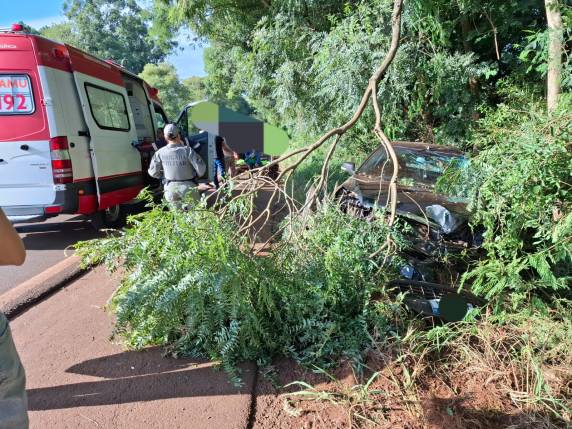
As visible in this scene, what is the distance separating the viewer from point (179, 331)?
3.09 m

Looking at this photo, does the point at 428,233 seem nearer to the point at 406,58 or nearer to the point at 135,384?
the point at 135,384

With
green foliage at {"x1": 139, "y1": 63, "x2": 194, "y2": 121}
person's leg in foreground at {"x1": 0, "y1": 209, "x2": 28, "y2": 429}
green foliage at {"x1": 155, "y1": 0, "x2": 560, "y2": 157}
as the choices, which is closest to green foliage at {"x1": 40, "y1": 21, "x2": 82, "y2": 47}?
green foliage at {"x1": 139, "y1": 63, "x2": 194, "y2": 121}

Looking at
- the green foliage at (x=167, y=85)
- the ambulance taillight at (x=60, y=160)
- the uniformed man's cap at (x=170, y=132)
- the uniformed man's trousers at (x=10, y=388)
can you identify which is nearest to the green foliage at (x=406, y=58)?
the uniformed man's cap at (x=170, y=132)

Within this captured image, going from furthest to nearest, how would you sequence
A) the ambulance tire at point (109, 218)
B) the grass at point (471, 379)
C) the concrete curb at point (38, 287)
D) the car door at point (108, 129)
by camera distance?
1. the ambulance tire at point (109, 218)
2. the car door at point (108, 129)
3. the concrete curb at point (38, 287)
4. the grass at point (471, 379)

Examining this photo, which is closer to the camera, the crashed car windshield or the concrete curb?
the concrete curb

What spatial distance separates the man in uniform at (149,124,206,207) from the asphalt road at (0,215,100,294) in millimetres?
1365

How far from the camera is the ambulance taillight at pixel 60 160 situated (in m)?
5.22

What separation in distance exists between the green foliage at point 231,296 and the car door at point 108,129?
3049mm

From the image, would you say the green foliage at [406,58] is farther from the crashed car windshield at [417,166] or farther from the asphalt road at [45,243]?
the asphalt road at [45,243]

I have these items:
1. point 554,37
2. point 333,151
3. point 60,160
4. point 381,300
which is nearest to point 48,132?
point 60,160

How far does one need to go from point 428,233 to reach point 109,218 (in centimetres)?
504

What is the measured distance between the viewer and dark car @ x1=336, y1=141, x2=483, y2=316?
326cm

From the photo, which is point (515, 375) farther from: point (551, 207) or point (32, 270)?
point (32, 270)

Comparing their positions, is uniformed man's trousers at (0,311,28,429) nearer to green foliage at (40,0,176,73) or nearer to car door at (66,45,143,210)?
car door at (66,45,143,210)
